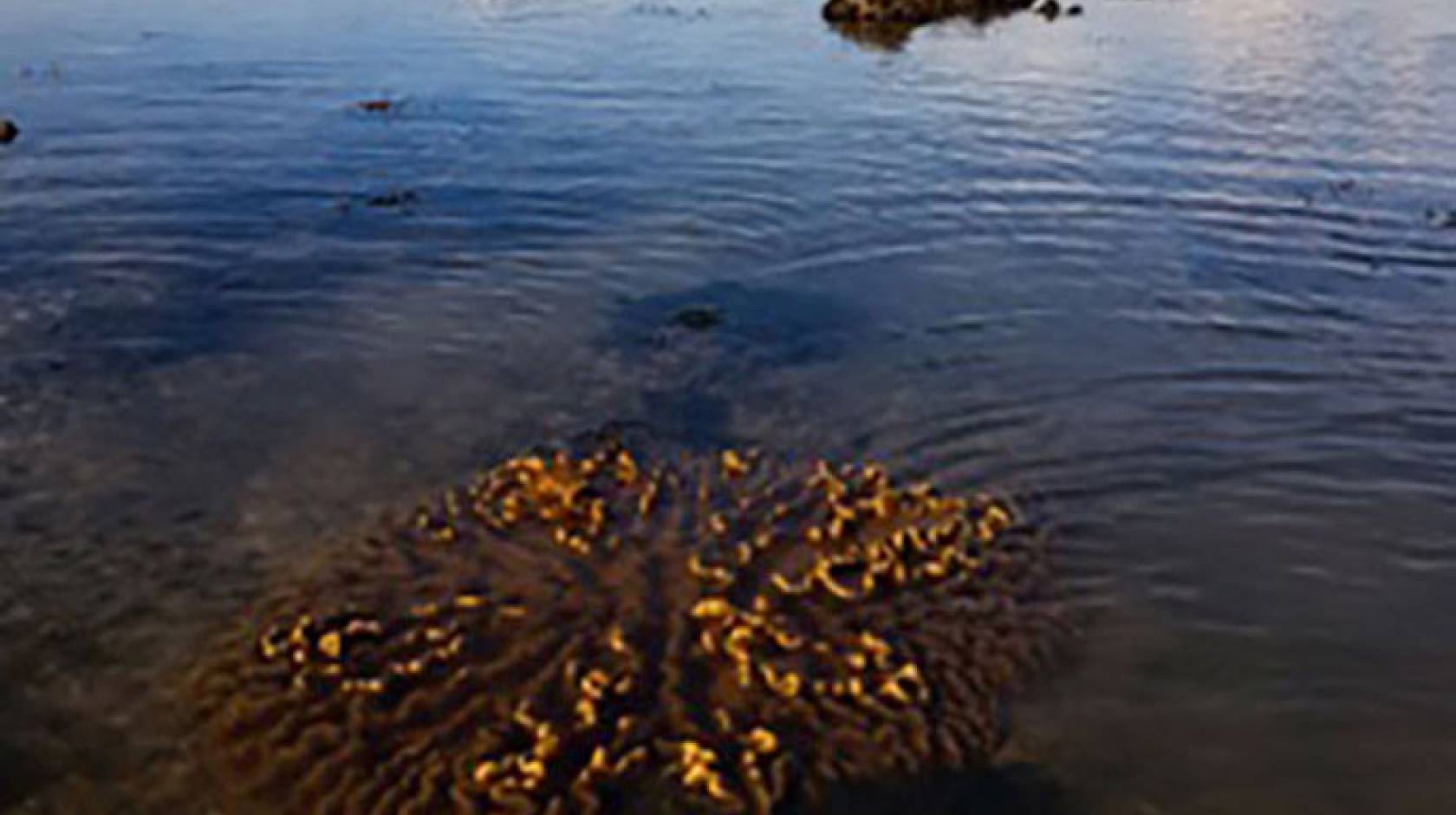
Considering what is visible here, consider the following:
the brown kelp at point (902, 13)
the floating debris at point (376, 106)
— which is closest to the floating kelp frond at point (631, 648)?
the floating debris at point (376, 106)

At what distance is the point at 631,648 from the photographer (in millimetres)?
10531

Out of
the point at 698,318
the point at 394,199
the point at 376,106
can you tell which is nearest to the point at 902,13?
the point at 376,106

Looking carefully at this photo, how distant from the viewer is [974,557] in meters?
12.0

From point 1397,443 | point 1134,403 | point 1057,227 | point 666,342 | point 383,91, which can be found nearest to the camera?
point 1397,443

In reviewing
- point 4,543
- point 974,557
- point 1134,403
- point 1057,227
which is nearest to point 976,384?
point 1134,403

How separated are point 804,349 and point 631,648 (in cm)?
770

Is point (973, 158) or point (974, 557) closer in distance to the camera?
point (974, 557)

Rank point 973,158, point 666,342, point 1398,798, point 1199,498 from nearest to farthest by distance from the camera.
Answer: point 1398,798 → point 1199,498 → point 666,342 → point 973,158

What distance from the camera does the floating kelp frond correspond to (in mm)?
9109

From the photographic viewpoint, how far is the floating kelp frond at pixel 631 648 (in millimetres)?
9109

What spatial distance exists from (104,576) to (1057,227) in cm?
1820

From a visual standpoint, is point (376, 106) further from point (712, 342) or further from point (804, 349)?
point (804, 349)

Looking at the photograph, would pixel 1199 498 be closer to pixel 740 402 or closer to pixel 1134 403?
pixel 1134 403

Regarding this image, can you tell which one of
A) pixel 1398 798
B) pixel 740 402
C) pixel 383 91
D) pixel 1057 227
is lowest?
pixel 1398 798
